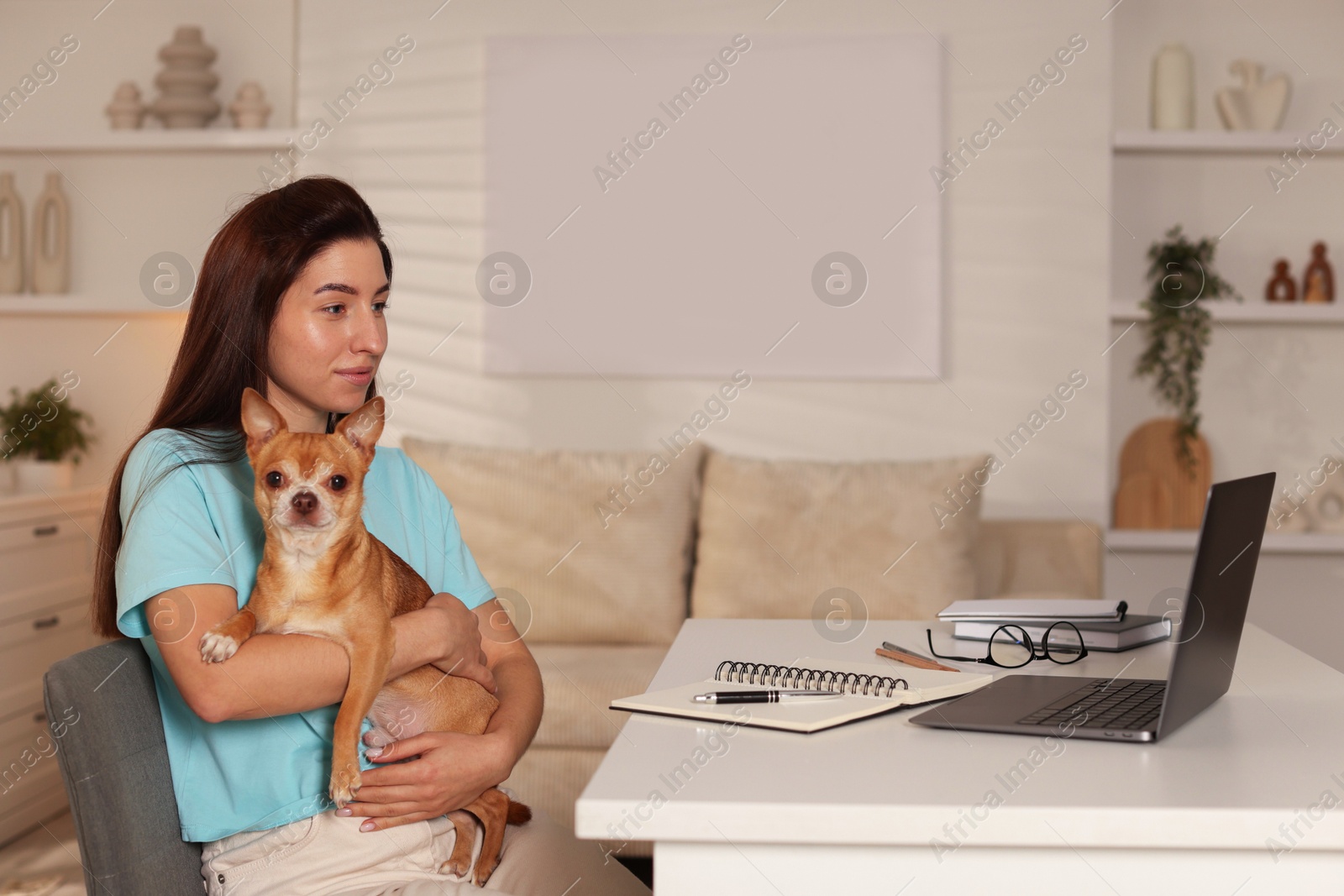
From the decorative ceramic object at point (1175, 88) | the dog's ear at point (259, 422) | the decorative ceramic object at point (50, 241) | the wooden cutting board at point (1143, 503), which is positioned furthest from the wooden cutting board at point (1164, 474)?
the decorative ceramic object at point (50, 241)

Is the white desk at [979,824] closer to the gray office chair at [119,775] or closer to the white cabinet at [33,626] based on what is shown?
the gray office chair at [119,775]

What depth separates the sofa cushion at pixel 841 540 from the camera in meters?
2.96

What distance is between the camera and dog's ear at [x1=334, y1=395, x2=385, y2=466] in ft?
3.84

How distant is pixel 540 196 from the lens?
3.47 m

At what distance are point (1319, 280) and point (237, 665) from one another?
347cm

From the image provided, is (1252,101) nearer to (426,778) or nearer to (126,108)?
(426,778)

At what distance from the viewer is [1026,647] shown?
1.50 m

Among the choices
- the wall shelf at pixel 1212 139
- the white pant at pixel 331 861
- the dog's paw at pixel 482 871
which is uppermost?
the wall shelf at pixel 1212 139

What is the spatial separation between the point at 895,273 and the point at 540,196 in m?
1.09

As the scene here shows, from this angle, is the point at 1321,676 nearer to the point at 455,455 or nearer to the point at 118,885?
the point at 118,885

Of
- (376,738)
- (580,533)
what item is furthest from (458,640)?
(580,533)

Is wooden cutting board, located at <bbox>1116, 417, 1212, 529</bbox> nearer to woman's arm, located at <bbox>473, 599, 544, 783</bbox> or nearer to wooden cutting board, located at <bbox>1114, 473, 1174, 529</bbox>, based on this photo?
wooden cutting board, located at <bbox>1114, 473, 1174, 529</bbox>

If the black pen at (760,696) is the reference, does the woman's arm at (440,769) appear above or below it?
below

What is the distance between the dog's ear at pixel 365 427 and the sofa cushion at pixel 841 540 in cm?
189
